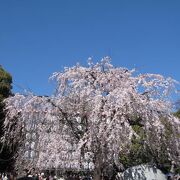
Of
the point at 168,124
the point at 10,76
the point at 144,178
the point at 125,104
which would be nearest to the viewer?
the point at 125,104

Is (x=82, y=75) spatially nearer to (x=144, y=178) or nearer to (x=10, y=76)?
(x=144, y=178)

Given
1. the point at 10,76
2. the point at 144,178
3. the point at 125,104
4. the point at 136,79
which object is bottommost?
the point at 144,178

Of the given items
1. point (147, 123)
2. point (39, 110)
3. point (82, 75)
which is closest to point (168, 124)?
point (147, 123)

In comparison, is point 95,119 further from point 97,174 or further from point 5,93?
point 5,93

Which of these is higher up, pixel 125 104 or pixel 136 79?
pixel 136 79

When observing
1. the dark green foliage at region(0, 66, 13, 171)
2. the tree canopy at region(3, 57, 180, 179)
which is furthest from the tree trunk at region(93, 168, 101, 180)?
the dark green foliage at region(0, 66, 13, 171)

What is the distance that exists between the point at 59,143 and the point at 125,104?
2.58m

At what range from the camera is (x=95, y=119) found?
9.55m

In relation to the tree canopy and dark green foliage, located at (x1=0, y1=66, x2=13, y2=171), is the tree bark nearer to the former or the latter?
the tree canopy

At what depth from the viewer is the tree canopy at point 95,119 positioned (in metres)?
9.45

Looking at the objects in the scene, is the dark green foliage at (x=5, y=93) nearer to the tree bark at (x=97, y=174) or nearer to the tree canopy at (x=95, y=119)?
the tree canopy at (x=95, y=119)

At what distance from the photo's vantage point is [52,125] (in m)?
10.9

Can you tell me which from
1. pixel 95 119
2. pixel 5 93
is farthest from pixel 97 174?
pixel 5 93

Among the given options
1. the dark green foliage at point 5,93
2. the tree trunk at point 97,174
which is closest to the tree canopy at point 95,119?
the tree trunk at point 97,174
